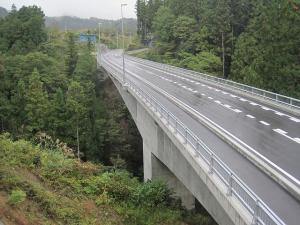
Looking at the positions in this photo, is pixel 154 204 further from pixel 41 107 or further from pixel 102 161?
pixel 41 107

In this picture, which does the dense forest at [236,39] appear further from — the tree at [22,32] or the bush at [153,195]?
the tree at [22,32]

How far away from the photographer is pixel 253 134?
2311 centimetres

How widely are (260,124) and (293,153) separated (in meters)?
6.30

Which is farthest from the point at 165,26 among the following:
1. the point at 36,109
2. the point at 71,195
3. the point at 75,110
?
the point at 71,195

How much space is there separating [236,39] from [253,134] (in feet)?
164

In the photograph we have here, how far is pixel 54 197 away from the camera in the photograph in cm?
2038

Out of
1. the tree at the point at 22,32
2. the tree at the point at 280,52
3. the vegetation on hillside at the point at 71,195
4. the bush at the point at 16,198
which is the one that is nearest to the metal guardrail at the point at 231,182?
the vegetation on hillside at the point at 71,195

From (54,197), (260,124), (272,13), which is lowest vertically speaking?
(54,197)

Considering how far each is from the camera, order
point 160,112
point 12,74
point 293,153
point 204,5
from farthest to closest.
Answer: point 204,5, point 12,74, point 160,112, point 293,153

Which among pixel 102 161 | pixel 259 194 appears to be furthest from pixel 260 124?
pixel 102 161

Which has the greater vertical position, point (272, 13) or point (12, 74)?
point (272, 13)

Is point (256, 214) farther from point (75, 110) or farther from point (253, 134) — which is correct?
point (75, 110)

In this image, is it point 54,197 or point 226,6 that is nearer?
point 54,197

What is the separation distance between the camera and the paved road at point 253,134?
14836 mm
